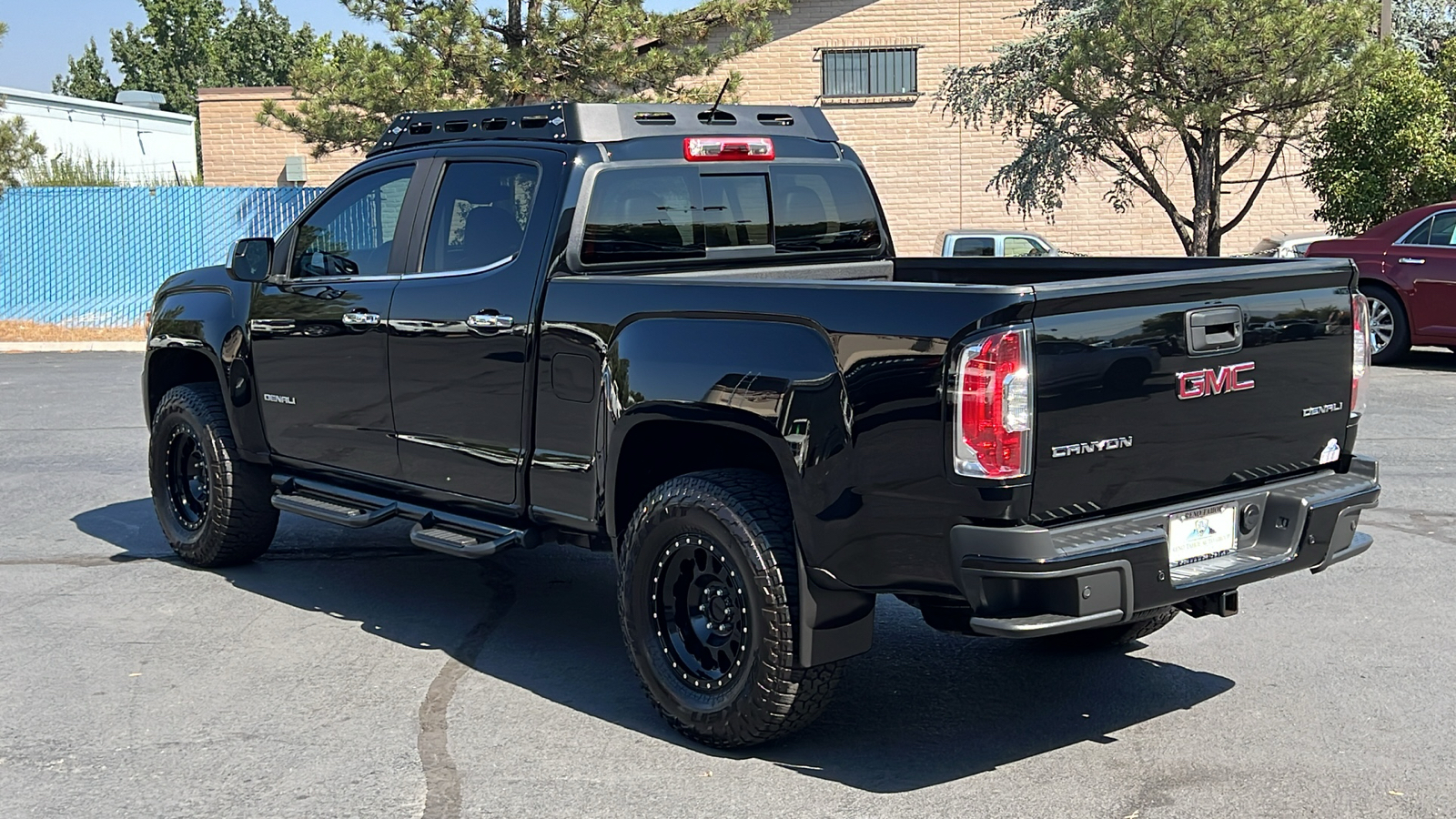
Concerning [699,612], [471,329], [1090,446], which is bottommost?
[699,612]

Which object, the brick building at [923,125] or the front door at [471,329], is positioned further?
the brick building at [923,125]

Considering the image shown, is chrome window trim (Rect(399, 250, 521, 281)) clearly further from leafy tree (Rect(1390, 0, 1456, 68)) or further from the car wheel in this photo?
leafy tree (Rect(1390, 0, 1456, 68))

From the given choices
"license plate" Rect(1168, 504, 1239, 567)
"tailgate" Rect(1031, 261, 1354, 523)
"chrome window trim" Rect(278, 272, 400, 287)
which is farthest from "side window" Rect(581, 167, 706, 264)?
"license plate" Rect(1168, 504, 1239, 567)

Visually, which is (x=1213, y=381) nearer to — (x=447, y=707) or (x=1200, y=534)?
(x=1200, y=534)

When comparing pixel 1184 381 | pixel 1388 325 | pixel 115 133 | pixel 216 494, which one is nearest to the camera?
pixel 1184 381

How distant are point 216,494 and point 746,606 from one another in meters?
3.52

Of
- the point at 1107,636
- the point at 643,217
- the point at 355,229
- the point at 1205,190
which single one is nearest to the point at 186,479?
the point at 355,229

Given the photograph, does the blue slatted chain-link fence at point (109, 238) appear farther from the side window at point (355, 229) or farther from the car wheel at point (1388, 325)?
the side window at point (355, 229)

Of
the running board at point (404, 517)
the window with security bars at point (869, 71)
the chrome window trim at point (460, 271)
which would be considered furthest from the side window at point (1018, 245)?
the chrome window trim at point (460, 271)

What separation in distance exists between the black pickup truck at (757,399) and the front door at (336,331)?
0.02 metres

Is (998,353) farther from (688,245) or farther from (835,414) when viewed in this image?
(688,245)

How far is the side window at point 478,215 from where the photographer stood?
5871 mm

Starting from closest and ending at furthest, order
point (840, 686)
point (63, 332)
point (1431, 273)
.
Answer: point (840, 686)
point (1431, 273)
point (63, 332)

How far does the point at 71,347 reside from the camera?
798 inches
